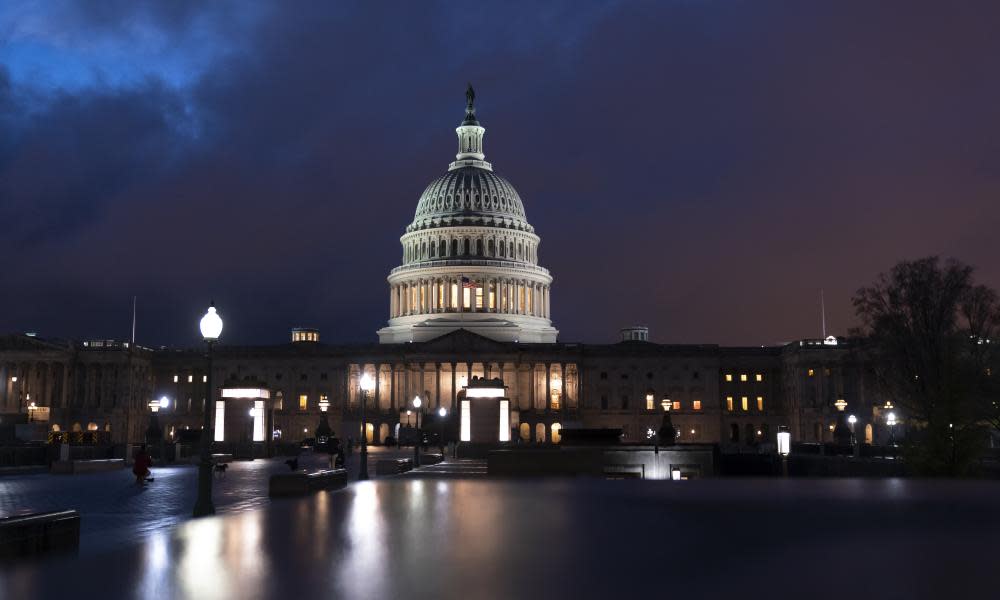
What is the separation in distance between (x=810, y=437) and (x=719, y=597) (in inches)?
5490

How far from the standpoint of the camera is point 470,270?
6565 inches

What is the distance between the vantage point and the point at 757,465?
271 ft

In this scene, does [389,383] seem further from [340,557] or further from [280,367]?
[340,557]

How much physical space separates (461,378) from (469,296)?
20.2m

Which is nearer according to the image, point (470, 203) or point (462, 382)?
point (462, 382)

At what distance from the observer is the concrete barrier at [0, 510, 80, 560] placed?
16.3 metres

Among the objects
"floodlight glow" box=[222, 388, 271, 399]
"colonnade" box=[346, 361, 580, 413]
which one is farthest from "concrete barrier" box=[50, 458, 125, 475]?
"colonnade" box=[346, 361, 580, 413]

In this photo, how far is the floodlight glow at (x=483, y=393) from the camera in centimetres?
6381

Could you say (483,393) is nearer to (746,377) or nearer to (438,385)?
(438,385)

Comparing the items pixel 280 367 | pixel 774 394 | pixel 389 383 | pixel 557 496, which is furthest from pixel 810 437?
pixel 557 496

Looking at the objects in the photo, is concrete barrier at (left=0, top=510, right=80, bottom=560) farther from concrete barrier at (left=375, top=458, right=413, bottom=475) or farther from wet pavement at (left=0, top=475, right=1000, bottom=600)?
concrete barrier at (left=375, top=458, right=413, bottom=475)

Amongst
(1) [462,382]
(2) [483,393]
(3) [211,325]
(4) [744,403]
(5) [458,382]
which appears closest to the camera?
(3) [211,325]

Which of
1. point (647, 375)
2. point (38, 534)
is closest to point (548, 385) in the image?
point (647, 375)

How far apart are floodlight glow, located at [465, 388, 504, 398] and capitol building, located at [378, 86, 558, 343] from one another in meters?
93.6
